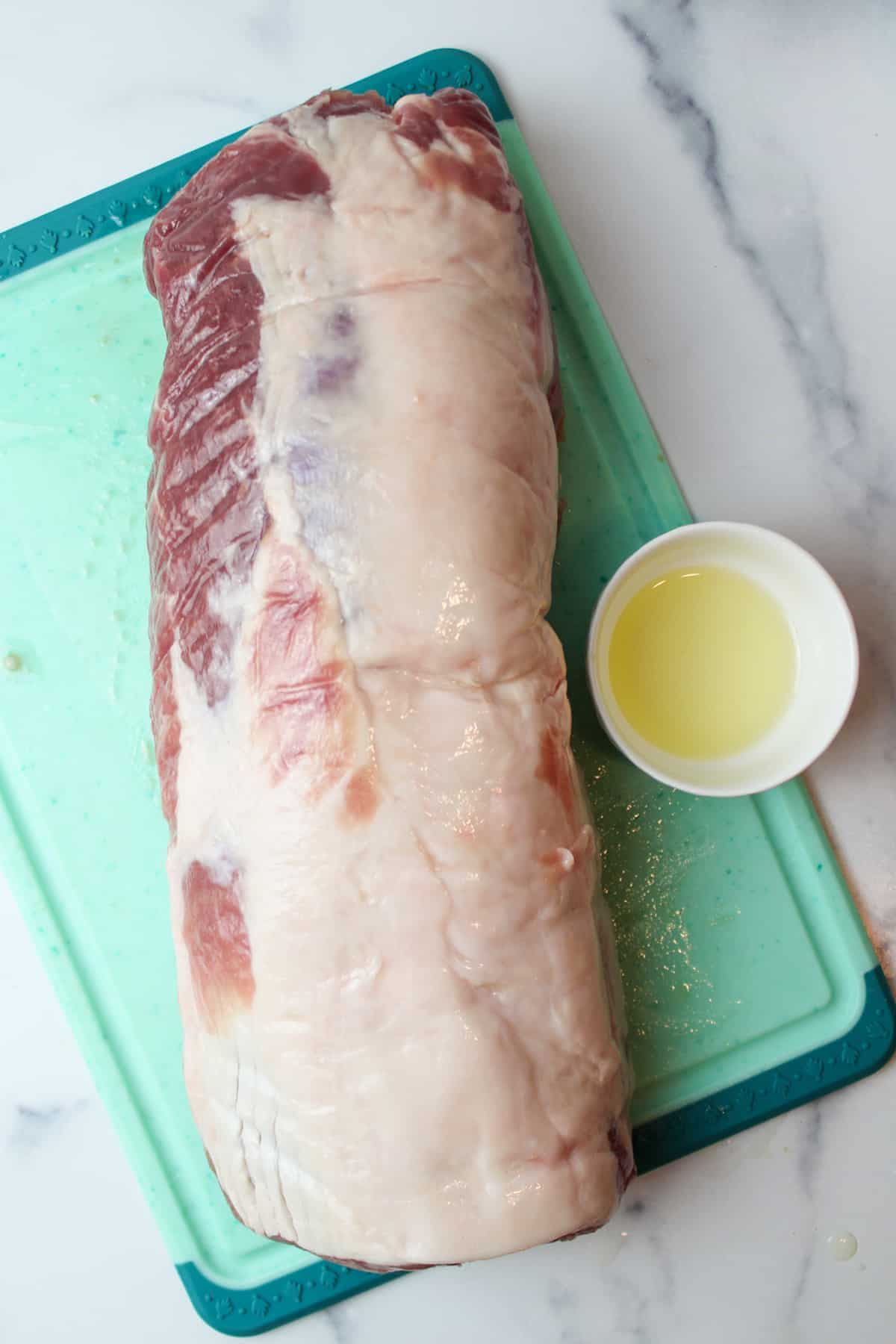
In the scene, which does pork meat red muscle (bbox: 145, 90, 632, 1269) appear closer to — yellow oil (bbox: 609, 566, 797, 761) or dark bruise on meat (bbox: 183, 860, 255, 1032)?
dark bruise on meat (bbox: 183, 860, 255, 1032)

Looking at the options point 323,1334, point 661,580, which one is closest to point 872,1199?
point 323,1334

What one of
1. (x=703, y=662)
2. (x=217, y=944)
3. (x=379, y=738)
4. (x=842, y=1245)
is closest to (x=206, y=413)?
(x=379, y=738)

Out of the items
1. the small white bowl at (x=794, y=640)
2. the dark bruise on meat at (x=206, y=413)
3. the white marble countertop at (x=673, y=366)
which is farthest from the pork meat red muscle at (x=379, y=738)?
the white marble countertop at (x=673, y=366)

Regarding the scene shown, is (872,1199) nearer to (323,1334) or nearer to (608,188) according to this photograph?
(323,1334)

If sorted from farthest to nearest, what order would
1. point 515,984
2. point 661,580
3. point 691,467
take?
point 691,467 → point 661,580 → point 515,984

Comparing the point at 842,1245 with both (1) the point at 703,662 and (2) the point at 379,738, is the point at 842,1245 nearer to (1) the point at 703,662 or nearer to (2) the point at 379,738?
(1) the point at 703,662
